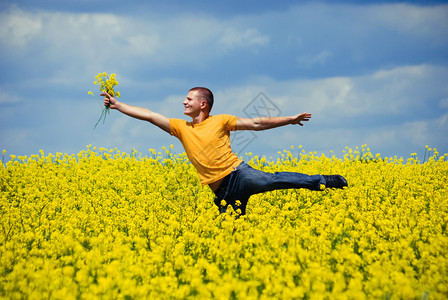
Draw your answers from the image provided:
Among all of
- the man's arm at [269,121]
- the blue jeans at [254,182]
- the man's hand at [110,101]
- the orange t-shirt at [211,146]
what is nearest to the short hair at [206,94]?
the orange t-shirt at [211,146]

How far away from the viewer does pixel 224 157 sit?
5012 mm

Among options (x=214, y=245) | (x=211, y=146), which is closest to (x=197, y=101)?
(x=211, y=146)

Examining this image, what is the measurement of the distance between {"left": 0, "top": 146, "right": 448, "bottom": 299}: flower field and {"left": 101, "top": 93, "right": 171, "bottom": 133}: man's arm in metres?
1.18

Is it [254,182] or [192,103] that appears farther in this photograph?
[192,103]

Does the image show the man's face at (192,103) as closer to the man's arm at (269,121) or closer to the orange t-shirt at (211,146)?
the orange t-shirt at (211,146)

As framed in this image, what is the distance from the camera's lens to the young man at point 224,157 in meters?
4.93

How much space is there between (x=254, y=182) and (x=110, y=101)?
7.52 ft

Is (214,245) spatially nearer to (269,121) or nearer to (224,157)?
(224,157)

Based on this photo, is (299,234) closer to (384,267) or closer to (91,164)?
(384,267)

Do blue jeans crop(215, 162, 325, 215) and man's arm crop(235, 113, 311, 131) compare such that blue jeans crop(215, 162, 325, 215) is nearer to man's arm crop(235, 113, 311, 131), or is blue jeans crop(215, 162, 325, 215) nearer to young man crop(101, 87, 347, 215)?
young man crop(101, 87, 347, 215)

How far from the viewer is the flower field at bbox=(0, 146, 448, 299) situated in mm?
3242

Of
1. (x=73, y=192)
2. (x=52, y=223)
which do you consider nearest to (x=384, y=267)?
(x=52, y=223)

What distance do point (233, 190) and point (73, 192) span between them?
3.84 m

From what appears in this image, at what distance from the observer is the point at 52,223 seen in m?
5.09
